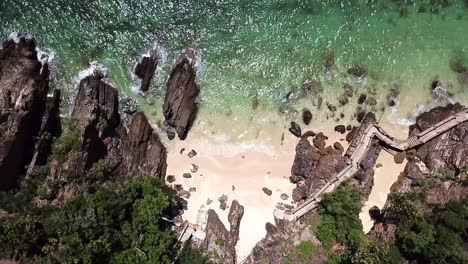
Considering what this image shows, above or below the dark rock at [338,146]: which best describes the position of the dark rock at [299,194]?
below

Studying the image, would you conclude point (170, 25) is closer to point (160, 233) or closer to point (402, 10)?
point (160, 233)

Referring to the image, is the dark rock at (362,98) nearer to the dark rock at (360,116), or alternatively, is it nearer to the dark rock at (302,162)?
the dark rock at (360,116)

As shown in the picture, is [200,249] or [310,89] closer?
[200,249]

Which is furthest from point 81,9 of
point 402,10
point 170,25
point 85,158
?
point 402,10

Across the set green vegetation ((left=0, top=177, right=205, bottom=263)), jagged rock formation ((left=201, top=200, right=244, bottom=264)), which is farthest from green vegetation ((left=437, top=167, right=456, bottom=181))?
green vegetation ((left=0, top=177, right=205, bottom=263))

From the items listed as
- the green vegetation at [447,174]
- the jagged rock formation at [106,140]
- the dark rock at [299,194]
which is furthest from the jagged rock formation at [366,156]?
the jagged rock formation at [106,140]

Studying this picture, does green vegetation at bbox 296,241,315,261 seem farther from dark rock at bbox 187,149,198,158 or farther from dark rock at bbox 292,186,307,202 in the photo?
dark rock at bbox 187,149,198,158
